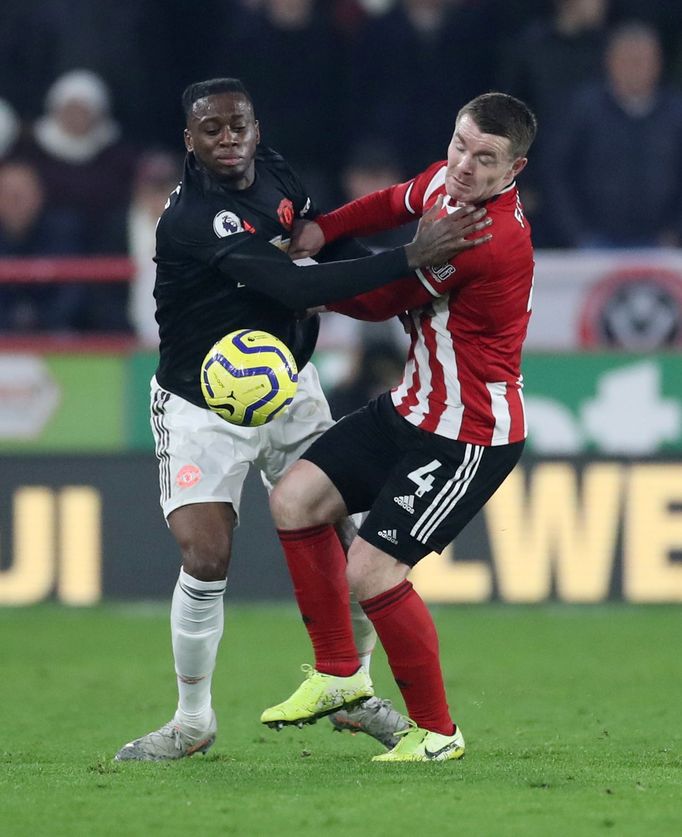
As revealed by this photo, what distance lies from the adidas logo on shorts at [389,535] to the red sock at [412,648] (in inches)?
6.0

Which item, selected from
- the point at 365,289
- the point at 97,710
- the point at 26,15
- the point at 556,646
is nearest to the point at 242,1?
the point at 26,15

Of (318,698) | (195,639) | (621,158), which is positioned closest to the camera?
(318,698)

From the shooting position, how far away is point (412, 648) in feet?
18.5

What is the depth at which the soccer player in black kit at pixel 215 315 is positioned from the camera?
18.4 ft

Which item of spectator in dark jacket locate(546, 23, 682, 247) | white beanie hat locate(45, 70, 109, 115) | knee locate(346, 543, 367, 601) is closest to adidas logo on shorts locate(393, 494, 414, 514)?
knee locate(346, 543, 367, 601)

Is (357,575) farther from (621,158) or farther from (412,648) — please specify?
(621,158)

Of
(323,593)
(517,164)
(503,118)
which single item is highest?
(503,118)

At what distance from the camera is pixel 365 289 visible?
5.50 meters

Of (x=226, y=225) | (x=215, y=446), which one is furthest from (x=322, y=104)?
(x=226, y=225)

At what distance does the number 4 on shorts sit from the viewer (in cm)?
562

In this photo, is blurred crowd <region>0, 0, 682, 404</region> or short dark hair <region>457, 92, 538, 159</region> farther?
Result: blurred crowd <region>0, 0, 682, 404</region>

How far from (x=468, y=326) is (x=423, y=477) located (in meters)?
0.52

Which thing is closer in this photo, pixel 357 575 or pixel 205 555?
pixel 357 575

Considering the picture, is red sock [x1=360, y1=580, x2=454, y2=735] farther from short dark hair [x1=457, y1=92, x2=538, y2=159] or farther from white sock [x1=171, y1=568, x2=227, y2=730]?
short dark hair [x1=457, y1=92, x2=538, y2=159]
